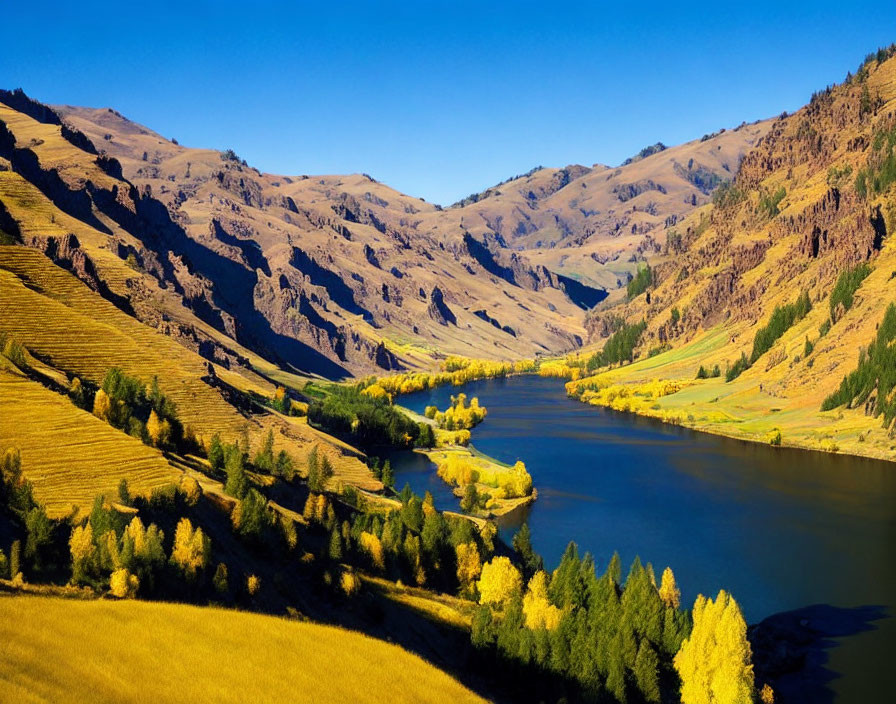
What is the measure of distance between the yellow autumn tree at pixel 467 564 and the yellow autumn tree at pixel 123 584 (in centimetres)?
4268

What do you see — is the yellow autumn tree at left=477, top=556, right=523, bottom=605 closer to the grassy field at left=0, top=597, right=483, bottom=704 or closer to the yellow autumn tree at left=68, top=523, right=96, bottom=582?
the grassy field at left=0, top=597, right=483, bottom=704

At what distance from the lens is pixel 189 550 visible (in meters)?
52.7

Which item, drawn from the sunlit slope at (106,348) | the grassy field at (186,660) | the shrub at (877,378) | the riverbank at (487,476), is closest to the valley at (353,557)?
the grassy field at (186,660)

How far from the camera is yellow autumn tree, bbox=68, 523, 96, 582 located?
4853 cm

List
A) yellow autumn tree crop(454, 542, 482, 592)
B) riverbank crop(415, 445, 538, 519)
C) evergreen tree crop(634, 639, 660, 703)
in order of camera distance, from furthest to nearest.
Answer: riverbank crop(415, 445, 538, 519)
yellow autumn tree crop(454, 542, 482, 592)
evergreen tree crop(634, 639, 660, 703)

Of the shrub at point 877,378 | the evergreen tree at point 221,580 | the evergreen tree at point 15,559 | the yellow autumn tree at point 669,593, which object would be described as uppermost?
the shrub at point 877,378

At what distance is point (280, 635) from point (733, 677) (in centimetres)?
3800

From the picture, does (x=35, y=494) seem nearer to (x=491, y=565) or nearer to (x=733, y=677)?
(x=491, y=565)

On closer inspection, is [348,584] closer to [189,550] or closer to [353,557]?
[353,557]

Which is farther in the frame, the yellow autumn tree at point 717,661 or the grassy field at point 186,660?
the yellow autumn tree at point 717,661

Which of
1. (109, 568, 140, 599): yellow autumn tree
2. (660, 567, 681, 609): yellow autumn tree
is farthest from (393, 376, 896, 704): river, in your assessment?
(109, 568, 140, 599): yellow autumn tree

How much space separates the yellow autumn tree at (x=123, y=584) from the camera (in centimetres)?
4678

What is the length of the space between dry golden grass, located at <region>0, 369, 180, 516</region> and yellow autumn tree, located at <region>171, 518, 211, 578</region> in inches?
440

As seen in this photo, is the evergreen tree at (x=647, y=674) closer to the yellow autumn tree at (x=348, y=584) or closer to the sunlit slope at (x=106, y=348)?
the yellow autumn tree at (x=348, y=584)
